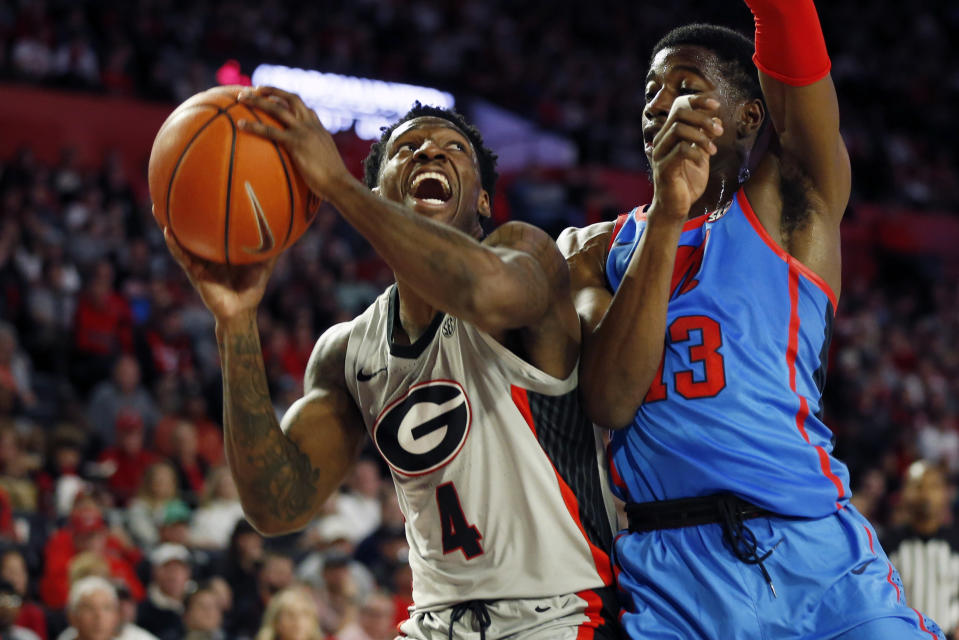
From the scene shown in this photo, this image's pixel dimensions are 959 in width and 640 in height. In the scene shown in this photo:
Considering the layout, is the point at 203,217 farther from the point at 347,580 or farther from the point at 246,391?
the point at 347,580

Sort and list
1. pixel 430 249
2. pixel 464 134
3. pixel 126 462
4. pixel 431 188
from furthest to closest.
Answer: pixel 126 462
pixel 464 134
pixel 431 188
pixel 430 249

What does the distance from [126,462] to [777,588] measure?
630 centimetres

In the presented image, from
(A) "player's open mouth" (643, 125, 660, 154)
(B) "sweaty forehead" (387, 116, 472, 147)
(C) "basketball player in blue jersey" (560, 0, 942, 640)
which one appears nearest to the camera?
(C) "basketball player in blue jersey" (560, 0, 942, 640)

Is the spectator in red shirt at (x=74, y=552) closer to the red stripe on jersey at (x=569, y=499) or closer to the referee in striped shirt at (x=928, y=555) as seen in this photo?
the red stripe on jersey at (x=569, y=499)

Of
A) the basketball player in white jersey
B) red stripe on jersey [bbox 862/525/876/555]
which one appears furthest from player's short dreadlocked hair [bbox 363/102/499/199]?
red stripe on jersey [bbox 862/525/876/555]

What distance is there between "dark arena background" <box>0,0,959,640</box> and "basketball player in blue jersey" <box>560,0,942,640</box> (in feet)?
3.20

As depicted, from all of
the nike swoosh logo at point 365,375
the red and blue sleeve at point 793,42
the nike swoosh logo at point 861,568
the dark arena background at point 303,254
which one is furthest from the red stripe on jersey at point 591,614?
the dark arena background at point 303,254

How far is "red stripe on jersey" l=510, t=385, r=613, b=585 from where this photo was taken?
297 centimetres

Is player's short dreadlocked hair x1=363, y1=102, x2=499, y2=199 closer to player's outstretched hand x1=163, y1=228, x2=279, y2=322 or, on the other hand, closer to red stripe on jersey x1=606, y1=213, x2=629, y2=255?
red stripe on jersey x1=606, y1=213, x2=629, y2=255

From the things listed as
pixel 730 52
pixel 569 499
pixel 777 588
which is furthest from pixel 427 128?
pixel 777 588

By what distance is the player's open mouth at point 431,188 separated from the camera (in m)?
3.15

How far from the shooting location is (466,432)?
9.80 feet

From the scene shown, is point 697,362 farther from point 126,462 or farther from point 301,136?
point 126,462

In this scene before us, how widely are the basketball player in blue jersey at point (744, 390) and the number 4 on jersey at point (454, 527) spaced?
38cm
